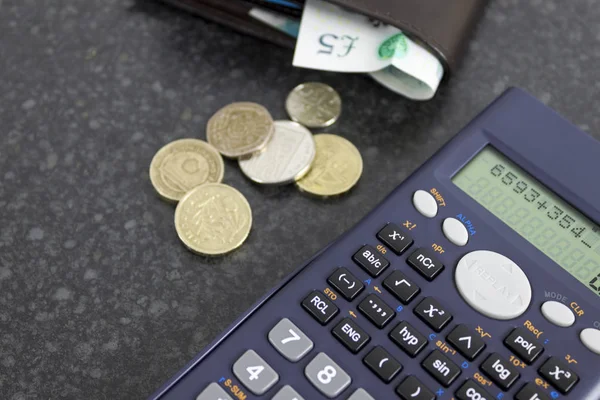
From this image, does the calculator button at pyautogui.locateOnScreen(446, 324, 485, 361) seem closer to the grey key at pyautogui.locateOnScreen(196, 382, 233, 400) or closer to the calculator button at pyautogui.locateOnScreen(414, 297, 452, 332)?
the calculator button at pyautogui.locateOnScreen(414, 297, 452, 332)

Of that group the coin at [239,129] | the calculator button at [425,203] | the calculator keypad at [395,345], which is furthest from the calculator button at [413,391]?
the coin at [239,129]

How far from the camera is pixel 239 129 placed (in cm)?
56

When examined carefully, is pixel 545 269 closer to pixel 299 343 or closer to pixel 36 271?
pixel 299 343

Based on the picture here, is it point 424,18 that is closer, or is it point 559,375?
point 559,375

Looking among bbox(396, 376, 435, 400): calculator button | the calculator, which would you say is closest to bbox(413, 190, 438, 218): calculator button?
the calculator

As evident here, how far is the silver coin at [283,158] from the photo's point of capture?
547mm

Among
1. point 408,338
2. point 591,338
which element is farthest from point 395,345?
point 591,338

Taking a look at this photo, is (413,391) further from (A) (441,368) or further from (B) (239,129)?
(B) (239,129)

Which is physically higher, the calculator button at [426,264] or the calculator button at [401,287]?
the calculator button at [426,264]

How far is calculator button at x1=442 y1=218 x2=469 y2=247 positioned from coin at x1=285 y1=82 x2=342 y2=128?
0.14 metres

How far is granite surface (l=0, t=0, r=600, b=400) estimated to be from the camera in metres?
0.49

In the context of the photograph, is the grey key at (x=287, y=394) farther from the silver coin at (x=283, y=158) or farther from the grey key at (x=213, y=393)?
the silver coin at (x=283, y=158)

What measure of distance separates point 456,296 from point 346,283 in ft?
0.21

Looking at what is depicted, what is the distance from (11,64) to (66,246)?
17 cm
